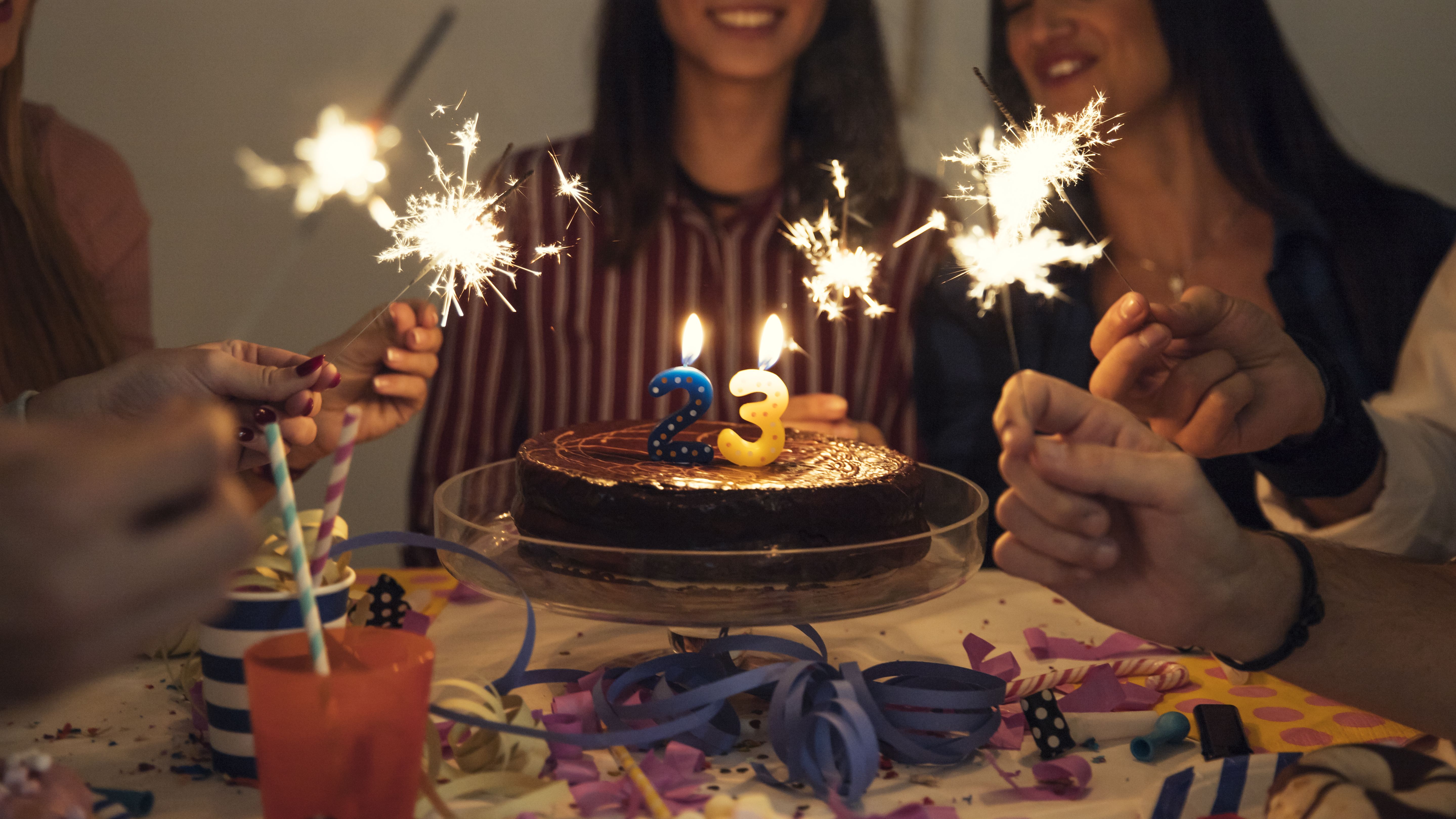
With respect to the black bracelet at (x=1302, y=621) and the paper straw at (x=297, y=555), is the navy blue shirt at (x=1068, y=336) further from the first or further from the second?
the paper straw at (x=297, y=555)

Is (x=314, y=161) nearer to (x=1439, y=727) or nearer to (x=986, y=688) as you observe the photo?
(x=986, y=688)

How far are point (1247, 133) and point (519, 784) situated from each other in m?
2.07

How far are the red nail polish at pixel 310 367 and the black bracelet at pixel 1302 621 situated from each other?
1.16 meters

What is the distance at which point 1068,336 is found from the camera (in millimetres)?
2328

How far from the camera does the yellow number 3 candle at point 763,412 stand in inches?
55.2

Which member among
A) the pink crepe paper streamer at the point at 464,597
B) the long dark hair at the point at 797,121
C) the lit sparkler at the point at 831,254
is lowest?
the pink crepe paper streamer at the point at 464,597

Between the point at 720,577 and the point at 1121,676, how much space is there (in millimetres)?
553

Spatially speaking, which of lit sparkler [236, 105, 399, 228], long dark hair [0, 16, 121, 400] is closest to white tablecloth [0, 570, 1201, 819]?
long dark hair [0, 16, 121, 400]

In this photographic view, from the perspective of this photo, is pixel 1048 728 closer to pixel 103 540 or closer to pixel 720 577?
pixel 720 577

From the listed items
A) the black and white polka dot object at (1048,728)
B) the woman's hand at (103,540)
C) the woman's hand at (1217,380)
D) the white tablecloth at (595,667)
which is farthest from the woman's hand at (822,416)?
the woman's hand at (103,540)

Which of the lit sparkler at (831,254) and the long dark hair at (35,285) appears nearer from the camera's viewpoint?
the long dark hair at (35,285)

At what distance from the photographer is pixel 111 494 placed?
2.00 feet

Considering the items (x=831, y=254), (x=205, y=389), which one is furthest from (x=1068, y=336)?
(x=205, y=389)

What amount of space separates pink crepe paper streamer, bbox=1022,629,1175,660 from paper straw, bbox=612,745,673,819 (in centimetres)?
64
